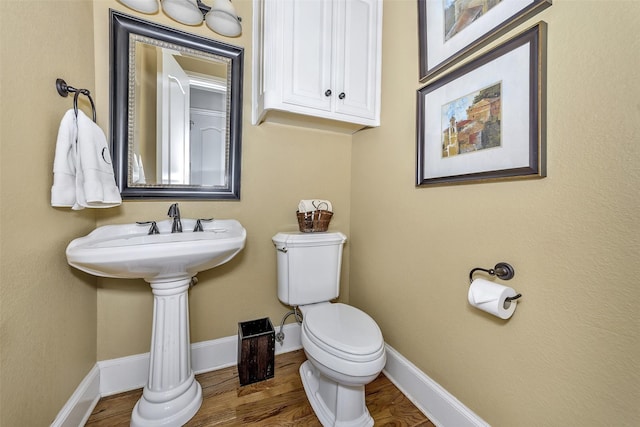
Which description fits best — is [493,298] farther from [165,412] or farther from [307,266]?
[165,412]

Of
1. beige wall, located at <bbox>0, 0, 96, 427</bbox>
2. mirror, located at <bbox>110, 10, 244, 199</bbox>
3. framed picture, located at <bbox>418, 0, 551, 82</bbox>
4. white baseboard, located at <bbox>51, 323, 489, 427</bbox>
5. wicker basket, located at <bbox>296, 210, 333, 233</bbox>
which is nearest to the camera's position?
beige wall, located at <bbox>0, 0, 96, 427</bbox>

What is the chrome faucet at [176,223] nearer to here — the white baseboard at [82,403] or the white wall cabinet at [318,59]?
the white wall cabinet at [318,59]

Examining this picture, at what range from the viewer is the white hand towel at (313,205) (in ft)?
5.15

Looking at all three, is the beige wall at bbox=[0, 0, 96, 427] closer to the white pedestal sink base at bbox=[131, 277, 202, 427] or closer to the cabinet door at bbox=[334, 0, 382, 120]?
the white pedestal sink base at bbox=[131, 277, 202, 427]

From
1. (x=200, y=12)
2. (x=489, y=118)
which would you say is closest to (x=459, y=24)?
(x=489, y=118)

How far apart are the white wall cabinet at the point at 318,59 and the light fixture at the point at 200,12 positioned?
15cm

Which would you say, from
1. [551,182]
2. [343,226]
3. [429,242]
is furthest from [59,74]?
[551,182]

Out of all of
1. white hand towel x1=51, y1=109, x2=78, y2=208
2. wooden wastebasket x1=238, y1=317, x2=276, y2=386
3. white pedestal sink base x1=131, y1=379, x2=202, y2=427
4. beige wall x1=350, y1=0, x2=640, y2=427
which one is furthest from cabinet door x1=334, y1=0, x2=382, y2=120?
white pedestal sink base x1=131, y1=379, x2=202, y2=427

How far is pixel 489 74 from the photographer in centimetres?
93

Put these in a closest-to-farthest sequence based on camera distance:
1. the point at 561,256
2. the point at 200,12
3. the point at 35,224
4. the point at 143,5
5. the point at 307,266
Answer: the point at 561,256
the point at 35,224
the point at 143,5
the point at 200,12
the point at 307,266

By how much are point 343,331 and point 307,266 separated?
0.46 m

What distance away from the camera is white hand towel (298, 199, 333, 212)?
5.15 ft

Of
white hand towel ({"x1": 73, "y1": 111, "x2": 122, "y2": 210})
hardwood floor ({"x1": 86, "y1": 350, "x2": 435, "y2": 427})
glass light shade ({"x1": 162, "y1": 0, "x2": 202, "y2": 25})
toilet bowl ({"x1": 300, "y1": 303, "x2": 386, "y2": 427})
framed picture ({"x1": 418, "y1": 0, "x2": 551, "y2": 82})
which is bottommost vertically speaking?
hardwood floor ({"x1": 86, "y1": 350, "x2": 435, "y2": 427})

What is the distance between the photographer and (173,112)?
1.38 metres
